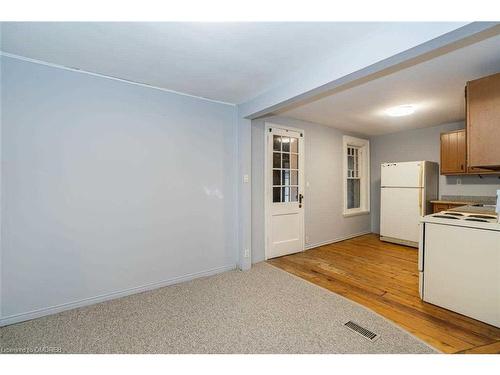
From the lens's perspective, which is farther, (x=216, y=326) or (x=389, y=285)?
(x=389, y=285)

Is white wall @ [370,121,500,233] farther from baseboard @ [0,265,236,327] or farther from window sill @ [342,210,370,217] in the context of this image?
baseboard @ [0,265,236,327]

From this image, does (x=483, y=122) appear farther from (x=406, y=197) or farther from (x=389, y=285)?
(x=406, y=197)

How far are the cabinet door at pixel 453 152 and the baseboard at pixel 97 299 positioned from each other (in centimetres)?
425

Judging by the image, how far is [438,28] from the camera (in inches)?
56.3

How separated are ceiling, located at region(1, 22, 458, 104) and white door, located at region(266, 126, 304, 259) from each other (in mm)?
1477

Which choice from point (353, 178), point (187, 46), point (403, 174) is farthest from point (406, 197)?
point (187, 46)

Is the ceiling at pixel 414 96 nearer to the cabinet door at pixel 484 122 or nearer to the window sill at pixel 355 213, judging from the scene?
the cabinet door at pixel 484 122

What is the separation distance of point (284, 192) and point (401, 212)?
2.47m

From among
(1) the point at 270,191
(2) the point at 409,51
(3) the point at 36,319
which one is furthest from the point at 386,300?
(3) the point at 36,319

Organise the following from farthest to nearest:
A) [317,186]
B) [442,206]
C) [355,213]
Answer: [355,213] → [317,186] → [442,206]

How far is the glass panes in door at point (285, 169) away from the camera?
12.7 feet

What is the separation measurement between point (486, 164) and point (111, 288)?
3948 millimetres

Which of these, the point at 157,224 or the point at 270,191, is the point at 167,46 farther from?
the point at 270,191

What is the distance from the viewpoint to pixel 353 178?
5.31 m
